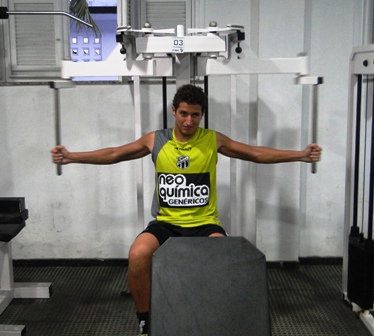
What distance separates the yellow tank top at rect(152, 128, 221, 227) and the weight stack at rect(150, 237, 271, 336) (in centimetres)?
66

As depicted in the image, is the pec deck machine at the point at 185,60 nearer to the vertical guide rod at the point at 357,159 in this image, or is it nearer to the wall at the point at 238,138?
the vertical guide rod at the point at 357,159

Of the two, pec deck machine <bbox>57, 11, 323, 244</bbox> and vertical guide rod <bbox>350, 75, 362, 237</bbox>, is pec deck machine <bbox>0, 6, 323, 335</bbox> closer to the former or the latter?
pec deck machine <bbox>57, 11, 323, 244</bbox>

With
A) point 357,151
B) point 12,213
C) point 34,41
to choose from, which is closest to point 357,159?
point 357,151

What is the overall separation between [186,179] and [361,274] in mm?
1110

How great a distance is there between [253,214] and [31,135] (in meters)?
1.57

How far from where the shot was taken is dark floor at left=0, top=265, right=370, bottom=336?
2.69 meters

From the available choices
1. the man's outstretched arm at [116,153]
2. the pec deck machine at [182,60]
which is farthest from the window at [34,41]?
the man's outstretched arm at [116,153]

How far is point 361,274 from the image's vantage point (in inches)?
108

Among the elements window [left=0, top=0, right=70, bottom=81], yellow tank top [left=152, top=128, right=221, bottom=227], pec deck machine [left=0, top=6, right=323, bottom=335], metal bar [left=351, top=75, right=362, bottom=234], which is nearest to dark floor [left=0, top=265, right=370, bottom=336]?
metal bar [left=351, top=75, right=362, bottom=234]

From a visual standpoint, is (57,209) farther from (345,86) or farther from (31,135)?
(345,86)

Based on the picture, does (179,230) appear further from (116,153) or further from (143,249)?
(116,153)

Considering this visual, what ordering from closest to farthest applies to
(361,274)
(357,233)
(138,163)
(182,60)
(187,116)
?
(187,116)
(182,60)
(361,274)
(357,233)
(138,163)

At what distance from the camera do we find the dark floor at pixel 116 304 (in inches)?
106

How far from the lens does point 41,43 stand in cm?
339
